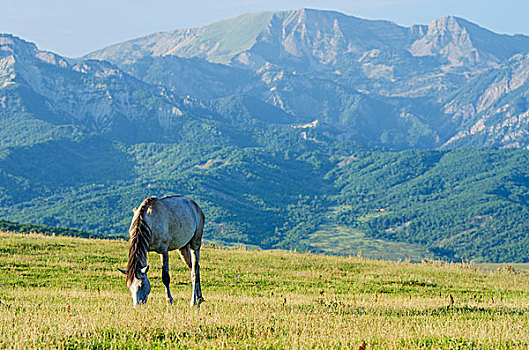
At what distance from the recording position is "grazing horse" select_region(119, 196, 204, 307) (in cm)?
1669

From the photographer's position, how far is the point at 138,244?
16.9 meters

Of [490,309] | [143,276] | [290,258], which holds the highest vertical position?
[143,276]

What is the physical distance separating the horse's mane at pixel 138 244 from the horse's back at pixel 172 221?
296 mm

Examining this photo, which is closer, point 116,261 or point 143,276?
point 143,276

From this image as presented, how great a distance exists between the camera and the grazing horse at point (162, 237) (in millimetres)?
16688

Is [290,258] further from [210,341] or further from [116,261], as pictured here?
[210,341]

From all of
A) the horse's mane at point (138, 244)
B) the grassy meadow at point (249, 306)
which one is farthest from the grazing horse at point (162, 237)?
the grassy meadow at point (249, 306)

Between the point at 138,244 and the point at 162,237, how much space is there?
1354mm

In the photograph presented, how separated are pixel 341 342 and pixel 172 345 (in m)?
3.41

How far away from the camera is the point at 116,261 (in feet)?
113

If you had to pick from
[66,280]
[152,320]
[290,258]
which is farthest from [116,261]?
[152,320]

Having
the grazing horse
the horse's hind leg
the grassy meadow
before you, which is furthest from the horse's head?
the horse's hind leg

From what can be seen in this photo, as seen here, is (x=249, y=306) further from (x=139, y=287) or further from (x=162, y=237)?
(x=139, y=287)

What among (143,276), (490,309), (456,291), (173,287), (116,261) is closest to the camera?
(143,276)
